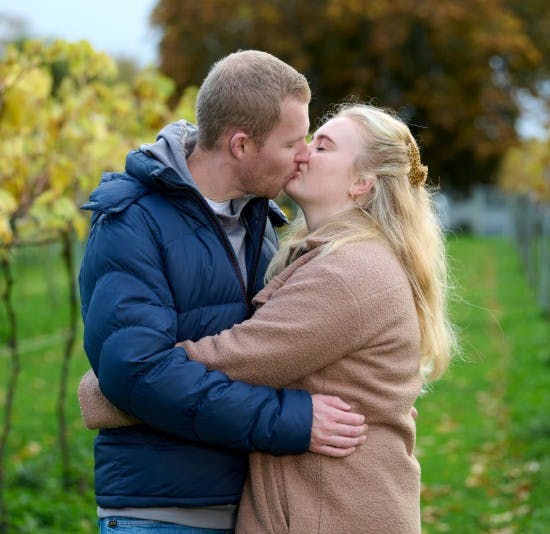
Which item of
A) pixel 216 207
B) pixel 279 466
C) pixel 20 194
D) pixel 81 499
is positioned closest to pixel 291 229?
pixel 216 207

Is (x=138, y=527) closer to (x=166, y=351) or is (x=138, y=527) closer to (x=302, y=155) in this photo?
(x=166, y=351)

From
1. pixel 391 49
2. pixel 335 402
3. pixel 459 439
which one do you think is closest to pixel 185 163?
pixel 335 402

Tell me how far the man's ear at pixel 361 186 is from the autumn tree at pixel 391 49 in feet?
78.2

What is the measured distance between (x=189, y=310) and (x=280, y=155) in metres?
0.52

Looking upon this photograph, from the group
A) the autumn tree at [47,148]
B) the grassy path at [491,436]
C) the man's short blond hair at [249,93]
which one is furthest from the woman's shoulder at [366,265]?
the autumn tree at [47,148]

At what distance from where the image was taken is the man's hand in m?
2.59

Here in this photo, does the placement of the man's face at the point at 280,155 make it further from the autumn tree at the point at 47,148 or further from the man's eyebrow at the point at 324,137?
the autumn tree at the point at 47,148

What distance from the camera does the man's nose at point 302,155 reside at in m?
2.83

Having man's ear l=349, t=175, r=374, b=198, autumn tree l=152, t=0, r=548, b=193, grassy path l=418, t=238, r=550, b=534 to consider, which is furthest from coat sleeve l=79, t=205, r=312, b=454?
autumn tree l=152, t=0, r=548, b=193

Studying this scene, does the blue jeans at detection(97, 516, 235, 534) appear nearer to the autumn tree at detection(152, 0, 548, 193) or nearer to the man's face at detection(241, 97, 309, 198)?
the man's face at detection(241, 97, 309, 198)

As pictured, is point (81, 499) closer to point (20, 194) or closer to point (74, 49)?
point (20, 194)

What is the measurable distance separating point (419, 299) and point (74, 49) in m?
3.05

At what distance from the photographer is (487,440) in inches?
320

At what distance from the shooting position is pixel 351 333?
260 centimetres
